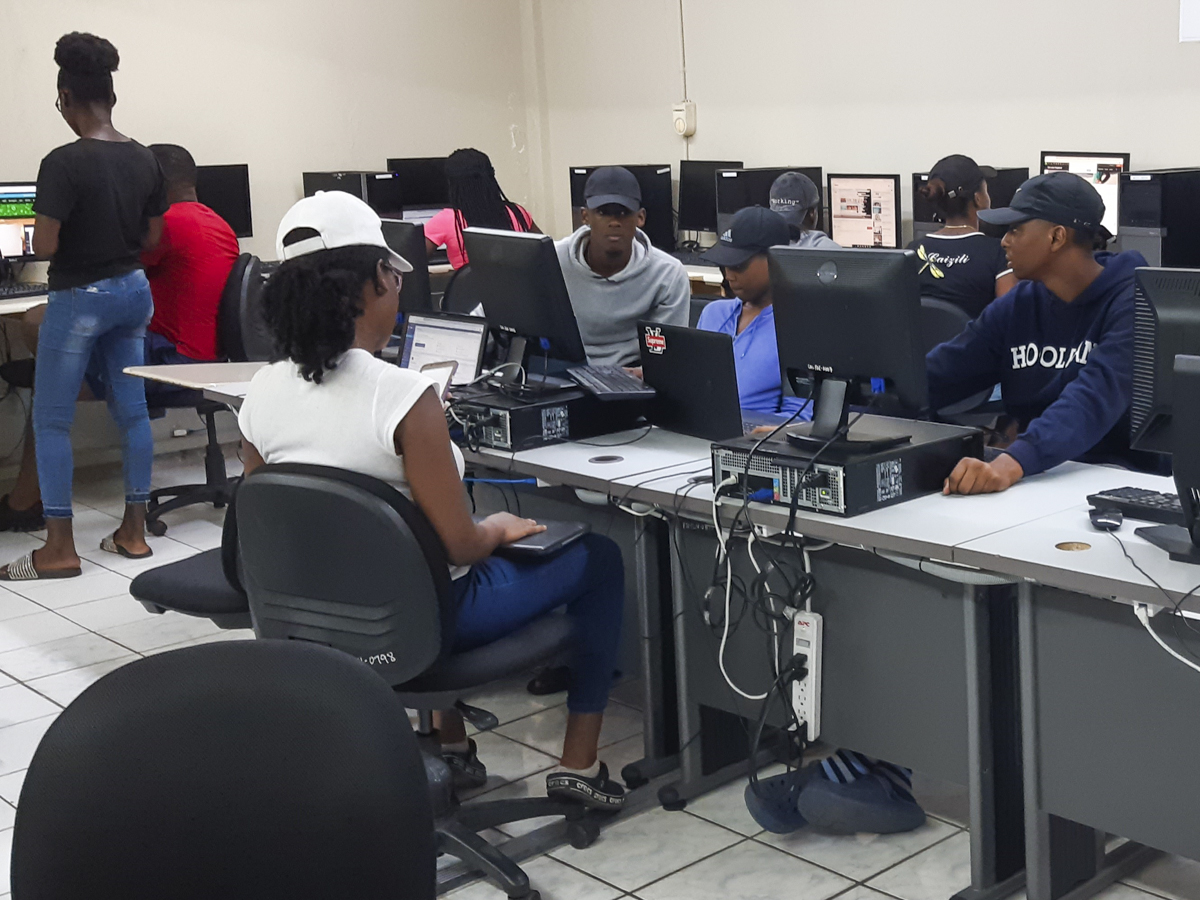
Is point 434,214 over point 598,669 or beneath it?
over

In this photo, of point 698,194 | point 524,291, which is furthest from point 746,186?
point 524,291

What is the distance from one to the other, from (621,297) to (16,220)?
3124mm

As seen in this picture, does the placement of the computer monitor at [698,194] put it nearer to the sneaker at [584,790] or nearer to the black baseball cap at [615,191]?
the black baseball cap at [615,191]

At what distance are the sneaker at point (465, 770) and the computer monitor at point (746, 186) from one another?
363 centimetres

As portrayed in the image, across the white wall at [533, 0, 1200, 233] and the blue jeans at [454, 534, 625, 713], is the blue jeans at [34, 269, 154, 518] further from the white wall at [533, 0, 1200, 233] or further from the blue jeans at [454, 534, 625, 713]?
the white wall at [533, 0, 1200, 233]

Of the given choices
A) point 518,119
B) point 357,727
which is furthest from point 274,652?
point 518,119

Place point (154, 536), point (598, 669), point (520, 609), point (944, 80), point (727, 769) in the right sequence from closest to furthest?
point (520, 609)
point (598, 669)
point (727, 769)
point (154, 536)
point (944, 80)

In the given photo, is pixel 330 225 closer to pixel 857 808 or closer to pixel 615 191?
pixel 615 191

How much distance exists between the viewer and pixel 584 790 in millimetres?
2662

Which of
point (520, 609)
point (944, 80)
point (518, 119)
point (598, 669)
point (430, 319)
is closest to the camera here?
point (520, 609)

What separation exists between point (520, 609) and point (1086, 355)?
1.22 metres

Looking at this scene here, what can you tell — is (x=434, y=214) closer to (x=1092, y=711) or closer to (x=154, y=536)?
(x=154, y=536)

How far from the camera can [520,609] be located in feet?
7.91

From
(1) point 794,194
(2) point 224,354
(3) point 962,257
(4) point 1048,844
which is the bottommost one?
(4) point 1048,844
